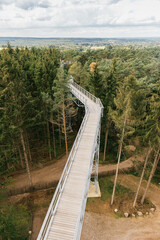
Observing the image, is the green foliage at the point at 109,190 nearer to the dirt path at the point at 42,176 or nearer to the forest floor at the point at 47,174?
the forest floor at the point at 47,174

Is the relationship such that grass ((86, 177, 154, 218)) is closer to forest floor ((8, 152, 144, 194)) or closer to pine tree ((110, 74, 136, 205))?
forest floor ((8, 152, 144, 194))

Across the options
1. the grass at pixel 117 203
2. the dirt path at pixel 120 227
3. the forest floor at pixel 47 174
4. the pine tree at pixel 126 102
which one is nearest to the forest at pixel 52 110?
the pine tree at pixel 126 102

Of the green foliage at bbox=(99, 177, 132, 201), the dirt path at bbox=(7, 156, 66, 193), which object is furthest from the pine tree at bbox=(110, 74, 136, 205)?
the dirt path at bbox=(7, 156, 66, 193)

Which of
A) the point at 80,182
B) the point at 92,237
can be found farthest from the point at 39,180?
the point at 80,182

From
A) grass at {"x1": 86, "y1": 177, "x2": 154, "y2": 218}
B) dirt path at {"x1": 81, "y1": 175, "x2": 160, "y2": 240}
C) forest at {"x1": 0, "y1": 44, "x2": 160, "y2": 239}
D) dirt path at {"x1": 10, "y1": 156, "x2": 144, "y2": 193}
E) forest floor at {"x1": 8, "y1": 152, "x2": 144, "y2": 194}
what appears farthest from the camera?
dirt path at {"x1": 10, "y1": 156, "x2": 144, "y2": 193}

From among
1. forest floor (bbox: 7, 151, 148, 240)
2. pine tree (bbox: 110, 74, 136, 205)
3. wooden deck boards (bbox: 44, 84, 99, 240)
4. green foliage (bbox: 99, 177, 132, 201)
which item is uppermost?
pine tree (bbox: 110, 74, 136, 205)

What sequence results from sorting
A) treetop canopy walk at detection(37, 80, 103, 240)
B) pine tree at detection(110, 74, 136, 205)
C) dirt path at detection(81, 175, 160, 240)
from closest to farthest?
treetop canopy walk at detection(37, 80, 103, 240) < pine tree at detection(110, 74, 136, 205) < dirt path at detection(81, 175, 160, 240)

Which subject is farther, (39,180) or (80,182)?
(39,180)

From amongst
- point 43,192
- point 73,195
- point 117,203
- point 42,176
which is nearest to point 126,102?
point 73,195

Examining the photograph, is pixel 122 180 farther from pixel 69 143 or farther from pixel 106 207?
pixel 69 143
